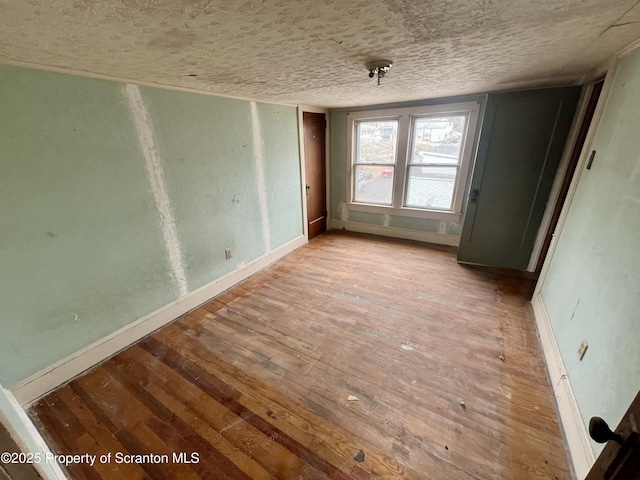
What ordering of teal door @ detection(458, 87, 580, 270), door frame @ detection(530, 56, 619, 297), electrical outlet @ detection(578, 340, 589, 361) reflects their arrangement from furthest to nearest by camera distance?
1. teal door @ detection(458, 87, 580, 270)
2. door frame @ detection(530, 56, 619, 297)
3. electrical outlet @ detection(578, 340, 589, 361)

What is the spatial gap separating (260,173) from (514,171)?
2.99 m

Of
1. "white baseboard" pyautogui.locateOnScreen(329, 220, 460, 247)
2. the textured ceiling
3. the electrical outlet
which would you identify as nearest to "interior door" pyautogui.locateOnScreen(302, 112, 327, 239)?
"white baseboard" pyautogui.locateOnScreen(329, 220, 460, 247)

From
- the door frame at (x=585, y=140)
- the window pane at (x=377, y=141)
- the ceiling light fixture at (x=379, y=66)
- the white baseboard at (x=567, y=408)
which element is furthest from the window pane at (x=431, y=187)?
the ceiling light fixture at (x=379, y=66)

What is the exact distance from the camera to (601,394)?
1.23 meters

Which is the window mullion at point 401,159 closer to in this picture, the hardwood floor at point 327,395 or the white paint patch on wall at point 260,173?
the hardwood floor at point 327,395

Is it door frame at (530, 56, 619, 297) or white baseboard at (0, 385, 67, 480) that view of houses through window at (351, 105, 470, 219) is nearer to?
door frame at (530, 56, 619, 297)

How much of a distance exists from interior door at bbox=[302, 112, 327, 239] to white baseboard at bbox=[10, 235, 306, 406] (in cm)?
177

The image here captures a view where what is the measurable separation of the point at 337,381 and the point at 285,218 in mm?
2460

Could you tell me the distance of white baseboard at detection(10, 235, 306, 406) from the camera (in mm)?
1680

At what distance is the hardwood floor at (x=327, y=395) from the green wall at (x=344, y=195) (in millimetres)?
1577

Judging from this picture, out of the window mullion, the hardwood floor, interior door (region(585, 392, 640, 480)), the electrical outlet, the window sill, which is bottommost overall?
the hardwood floor

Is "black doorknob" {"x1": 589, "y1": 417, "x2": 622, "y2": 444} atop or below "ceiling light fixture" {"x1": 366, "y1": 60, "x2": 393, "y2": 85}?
below

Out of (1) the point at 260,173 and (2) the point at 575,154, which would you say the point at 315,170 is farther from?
(2) the point at 575,154

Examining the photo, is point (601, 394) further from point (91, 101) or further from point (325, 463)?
point (91, 101)
